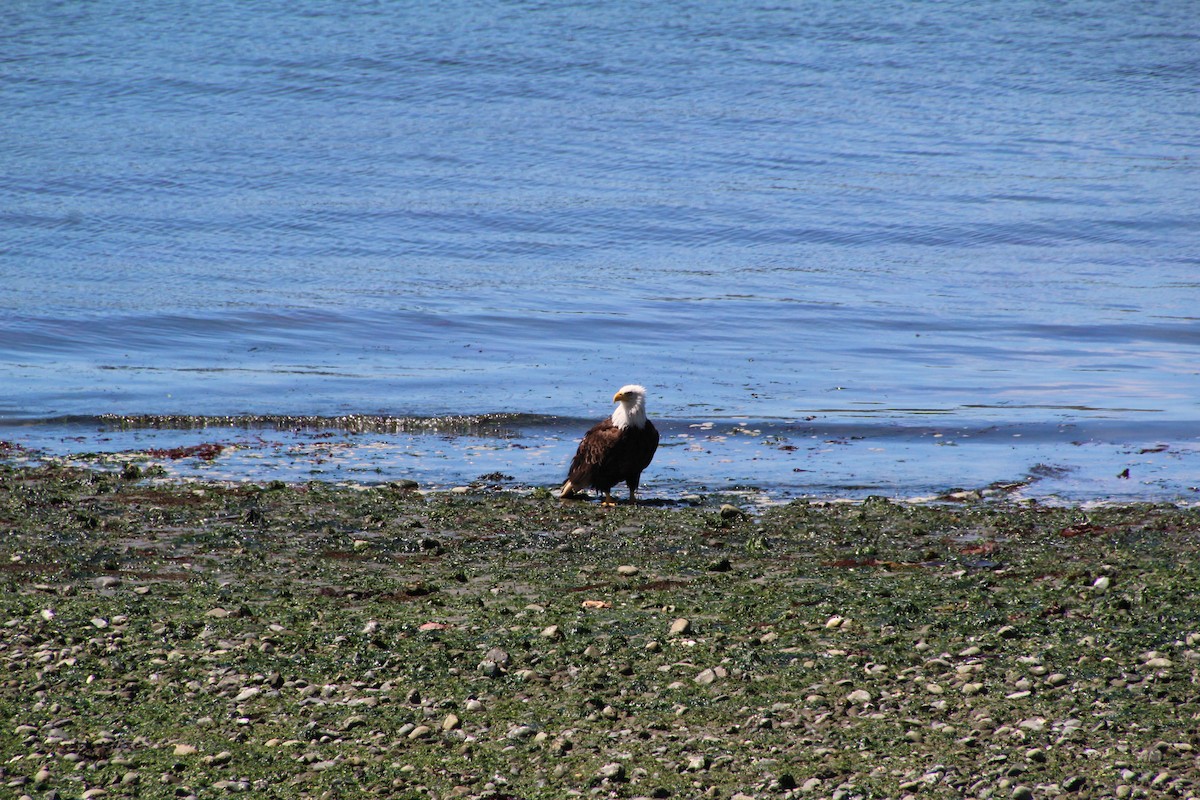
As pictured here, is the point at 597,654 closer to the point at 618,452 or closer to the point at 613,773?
the point at 613,773

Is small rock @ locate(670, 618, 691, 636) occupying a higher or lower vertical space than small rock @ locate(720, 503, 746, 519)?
higher

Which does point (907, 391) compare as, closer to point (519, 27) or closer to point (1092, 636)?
point (1092, 636)

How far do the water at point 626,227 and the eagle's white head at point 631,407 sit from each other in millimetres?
875

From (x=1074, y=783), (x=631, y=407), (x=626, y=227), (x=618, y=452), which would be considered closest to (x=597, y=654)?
(x=1074, y=783)

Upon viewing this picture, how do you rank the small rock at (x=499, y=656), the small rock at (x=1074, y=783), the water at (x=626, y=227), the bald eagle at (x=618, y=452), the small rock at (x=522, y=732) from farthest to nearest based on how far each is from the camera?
the water at (x=626, y=227), the bald eagle at (x=618, y=452), the small rock at (x=499, y=656), the small rock at (x=522, y=732), the small rock at (x=1074, y=783)

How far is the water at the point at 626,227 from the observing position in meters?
13.6

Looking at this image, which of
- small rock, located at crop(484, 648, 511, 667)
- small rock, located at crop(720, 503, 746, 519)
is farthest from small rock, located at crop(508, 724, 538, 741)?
small rock, located at crop(720, 503, 746, 519)

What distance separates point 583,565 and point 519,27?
43.3 meters

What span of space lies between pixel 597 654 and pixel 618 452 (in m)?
3.82

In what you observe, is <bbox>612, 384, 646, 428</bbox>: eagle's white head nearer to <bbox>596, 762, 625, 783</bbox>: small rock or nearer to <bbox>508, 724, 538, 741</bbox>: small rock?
<bbox>508, 724, 538, 741</bbox>: small rock

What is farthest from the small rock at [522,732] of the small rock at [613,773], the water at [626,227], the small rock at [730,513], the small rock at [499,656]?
the water at [626,227]

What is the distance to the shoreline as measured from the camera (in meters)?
5.07

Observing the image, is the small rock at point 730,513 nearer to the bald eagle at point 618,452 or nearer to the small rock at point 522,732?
the bald eagle at point 618,452

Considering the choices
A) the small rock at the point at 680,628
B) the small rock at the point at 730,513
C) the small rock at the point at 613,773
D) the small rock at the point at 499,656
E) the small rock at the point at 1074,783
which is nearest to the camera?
the small rock at the point at 1074,783
